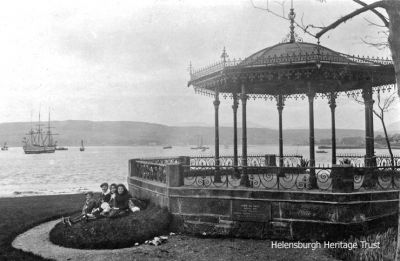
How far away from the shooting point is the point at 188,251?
1091 cm

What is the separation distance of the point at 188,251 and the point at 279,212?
3.16 metres

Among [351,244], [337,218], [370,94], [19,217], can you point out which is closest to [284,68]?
[370,94]

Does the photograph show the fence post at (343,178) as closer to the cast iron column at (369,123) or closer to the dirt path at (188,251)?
the dirt path at (188,251)

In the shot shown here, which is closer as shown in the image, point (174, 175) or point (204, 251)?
point (204, 251)

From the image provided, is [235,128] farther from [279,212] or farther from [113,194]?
[113,194]

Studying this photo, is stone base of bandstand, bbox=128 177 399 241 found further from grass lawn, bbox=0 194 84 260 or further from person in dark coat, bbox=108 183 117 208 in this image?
grass lawn, bbox=0 194 84 260

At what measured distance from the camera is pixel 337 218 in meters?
11.2

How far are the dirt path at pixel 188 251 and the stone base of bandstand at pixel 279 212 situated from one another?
54 centimetres

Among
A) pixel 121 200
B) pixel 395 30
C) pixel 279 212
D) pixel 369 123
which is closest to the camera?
pixel 395 30

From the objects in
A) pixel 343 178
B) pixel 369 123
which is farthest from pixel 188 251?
pixel 369 123

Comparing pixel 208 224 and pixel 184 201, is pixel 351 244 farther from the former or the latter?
pixel 184 201

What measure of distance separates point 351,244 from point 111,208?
8.10 meters

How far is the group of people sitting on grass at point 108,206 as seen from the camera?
42.9 ft

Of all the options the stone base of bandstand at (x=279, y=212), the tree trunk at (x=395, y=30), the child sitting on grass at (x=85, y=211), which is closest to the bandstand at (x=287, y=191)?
the stone base of bandstand at (x=279, y=212)
